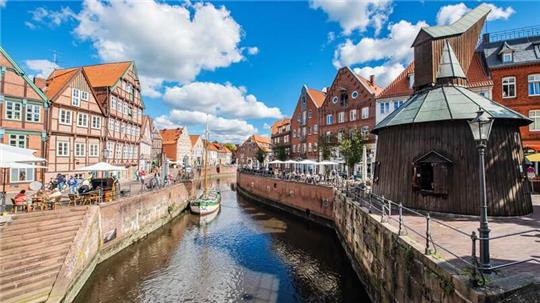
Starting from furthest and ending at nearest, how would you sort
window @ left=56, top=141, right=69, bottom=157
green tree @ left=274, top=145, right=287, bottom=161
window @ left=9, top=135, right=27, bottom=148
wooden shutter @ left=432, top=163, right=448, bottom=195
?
green tree @ left=274, top=145, right=287, bottom=161
window @ left=56, top=141, right=69, bottom=157
window @ left=9, top=135, right=27, bottom=148
wooden shutter @ left=432, top=163, right=448, bottom=195

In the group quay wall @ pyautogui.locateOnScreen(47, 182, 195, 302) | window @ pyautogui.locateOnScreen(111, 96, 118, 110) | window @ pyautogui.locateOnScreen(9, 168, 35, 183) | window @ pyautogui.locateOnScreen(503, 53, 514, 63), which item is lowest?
quay wall @ pyautogui.locateOnScreen(47, 182, 195, 302)

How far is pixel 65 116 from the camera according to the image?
23484mm

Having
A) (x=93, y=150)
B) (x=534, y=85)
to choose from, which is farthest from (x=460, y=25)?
(x=93, y=150)

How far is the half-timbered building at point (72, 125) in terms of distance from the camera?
22.5m

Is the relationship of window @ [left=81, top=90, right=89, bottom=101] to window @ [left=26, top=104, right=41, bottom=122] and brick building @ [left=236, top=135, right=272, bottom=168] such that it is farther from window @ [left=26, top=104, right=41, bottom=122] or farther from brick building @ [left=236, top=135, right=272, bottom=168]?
brick building @ [left=236, top=135, right=272, bottom=168]

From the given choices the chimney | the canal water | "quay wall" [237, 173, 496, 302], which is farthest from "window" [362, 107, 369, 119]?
the chimney

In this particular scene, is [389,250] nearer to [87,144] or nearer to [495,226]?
[495,226]

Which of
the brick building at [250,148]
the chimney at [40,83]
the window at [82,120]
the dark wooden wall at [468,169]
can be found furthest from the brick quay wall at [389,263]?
the brick building at [250,148]

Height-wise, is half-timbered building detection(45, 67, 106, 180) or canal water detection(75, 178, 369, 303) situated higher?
half-timbered building detection(45, 67, 106, 180)

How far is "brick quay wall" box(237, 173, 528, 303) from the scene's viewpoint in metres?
5.56

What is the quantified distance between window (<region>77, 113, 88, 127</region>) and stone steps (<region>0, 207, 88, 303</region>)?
47.6 feet

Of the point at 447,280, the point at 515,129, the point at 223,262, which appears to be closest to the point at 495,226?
the point at 515,129

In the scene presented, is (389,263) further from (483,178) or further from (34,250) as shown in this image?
(34,250)

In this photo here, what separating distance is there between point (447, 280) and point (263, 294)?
26.5 ft
